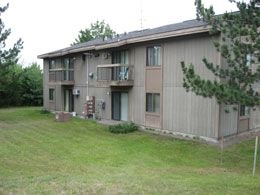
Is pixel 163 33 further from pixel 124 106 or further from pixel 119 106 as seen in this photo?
pixel 119 106

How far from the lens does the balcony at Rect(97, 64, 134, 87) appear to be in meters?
21.7

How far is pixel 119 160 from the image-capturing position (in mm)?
13656

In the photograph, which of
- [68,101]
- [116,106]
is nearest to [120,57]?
[116,106]

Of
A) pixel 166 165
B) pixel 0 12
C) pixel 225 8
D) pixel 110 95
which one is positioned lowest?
pixel 166 165

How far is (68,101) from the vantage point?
99.9 feet

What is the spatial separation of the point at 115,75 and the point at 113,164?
425 inches

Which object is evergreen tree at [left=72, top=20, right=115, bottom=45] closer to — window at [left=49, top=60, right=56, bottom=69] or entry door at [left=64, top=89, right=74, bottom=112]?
window at [left=49, top=60, right=56, bottom=69]

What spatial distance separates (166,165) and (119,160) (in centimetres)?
174

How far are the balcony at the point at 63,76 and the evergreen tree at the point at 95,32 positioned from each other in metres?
31.8

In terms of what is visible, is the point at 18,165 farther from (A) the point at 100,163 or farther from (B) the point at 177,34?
(B) the point at 177,34

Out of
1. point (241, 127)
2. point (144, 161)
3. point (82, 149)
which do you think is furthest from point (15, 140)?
point (241, 127)

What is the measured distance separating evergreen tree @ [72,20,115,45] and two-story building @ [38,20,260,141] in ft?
110

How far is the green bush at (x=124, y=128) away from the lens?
20.2 m

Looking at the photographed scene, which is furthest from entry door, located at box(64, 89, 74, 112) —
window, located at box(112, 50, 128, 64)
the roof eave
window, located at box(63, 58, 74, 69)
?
window, located at box(112, 50, 128, 64)
